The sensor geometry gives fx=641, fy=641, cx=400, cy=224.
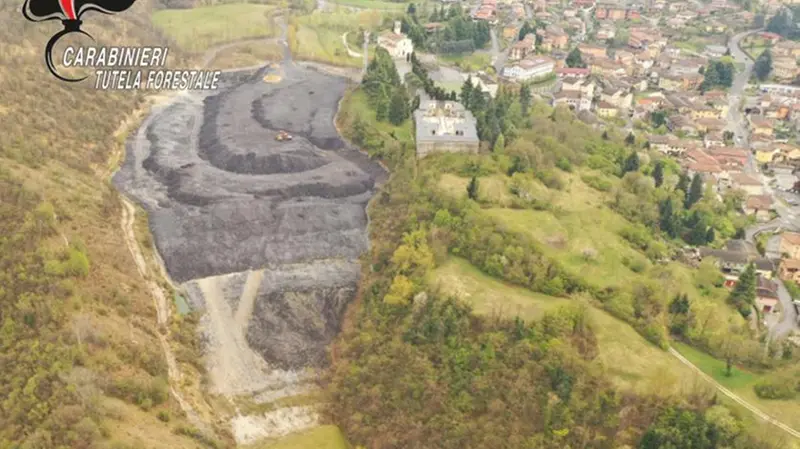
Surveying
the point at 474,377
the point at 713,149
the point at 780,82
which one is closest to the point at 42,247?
the point at 474,377

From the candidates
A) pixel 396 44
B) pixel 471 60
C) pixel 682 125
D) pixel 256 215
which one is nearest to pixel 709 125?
pixel 682 125

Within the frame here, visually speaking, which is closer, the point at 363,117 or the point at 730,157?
the point at 730,157

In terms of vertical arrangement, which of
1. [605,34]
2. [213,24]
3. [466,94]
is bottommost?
[605,34]

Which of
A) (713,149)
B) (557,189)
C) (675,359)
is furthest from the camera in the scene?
(713,149)

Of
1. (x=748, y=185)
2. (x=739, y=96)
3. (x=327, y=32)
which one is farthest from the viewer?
(x=327, y=32)

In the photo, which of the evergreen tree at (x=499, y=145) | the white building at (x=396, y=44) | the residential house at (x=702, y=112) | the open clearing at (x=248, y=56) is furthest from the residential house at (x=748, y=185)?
the open clearing at (x=248, y=56)

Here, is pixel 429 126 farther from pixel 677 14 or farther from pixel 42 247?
pixel 677 14

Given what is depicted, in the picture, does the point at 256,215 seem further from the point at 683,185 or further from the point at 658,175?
the point at 683,185
